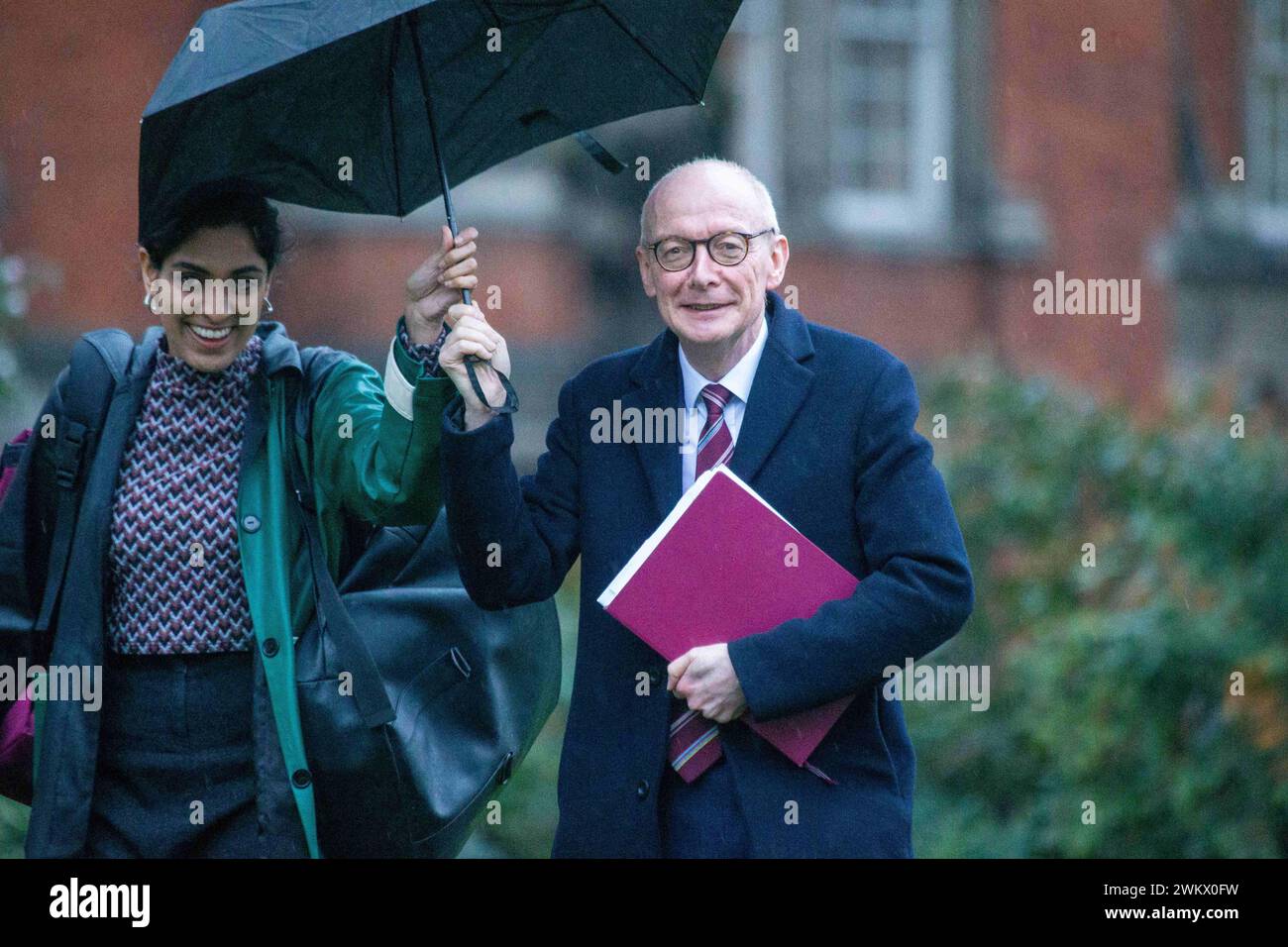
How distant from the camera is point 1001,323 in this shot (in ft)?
44.2

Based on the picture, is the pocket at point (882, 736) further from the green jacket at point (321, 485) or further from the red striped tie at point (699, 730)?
the green jacket at point (321, 485)

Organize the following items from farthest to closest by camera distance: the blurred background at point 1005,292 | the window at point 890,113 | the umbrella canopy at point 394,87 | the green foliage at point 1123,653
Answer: the window at point 890,113 < the blurred background at point 1005,292 < the green foliage at point 1123,653 < the umbrella canopy at point 394,87

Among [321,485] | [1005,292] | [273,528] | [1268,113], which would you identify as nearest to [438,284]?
[321,485]

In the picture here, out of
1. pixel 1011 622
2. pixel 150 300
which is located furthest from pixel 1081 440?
pixel 150 300

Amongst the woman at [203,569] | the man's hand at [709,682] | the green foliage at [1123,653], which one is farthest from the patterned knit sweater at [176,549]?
the green foliage at [1123,653]

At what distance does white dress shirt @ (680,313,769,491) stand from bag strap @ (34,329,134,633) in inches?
41.6

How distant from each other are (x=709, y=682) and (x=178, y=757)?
3.20ft

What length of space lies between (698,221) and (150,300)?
1026mm

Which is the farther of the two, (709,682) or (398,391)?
(398,391)

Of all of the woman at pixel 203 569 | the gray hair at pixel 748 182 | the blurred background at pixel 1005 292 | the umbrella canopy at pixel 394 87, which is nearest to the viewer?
the umbrella canopy at pixel 394 87

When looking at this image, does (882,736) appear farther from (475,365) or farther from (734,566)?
(475,365)

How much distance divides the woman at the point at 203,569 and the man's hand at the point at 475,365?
0.21 ft

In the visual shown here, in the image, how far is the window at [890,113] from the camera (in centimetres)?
1339

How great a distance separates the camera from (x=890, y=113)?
13.6m
